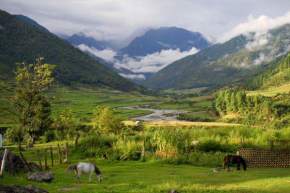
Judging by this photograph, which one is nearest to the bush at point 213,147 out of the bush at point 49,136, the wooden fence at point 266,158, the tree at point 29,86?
the wooden fence at point 266,158

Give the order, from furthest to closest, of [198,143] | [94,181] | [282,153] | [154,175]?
[198,143]
[282,153]
[154,175]
[94,181]

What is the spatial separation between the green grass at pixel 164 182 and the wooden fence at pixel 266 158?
6.47 m

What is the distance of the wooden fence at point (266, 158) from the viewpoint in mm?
47688

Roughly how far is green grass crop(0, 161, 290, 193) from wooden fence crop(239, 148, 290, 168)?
255 inches

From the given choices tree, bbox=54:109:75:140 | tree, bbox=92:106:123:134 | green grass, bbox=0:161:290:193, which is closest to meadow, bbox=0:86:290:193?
green grass, bbox=0:161:290:193

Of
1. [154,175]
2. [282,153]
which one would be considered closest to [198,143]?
[282,153]

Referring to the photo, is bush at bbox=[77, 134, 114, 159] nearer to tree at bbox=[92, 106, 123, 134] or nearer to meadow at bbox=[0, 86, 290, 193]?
meadow at bbox=[0, 86, 290, 193]

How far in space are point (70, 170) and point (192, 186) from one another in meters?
13.0

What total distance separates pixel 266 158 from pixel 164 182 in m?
19.9

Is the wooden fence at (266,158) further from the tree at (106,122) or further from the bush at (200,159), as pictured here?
the tree at (106,122)

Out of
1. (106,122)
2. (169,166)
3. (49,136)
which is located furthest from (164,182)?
(49,136)

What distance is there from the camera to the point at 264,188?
28.5 meters

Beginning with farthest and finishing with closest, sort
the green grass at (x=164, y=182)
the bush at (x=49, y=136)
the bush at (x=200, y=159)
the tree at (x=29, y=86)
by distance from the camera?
the bush at (x=49, y=136), the tree at (x=29, y=86), the bush at (x=200, y=159), the green grass at (x=164, y=182)

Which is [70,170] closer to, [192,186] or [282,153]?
[192,186]
